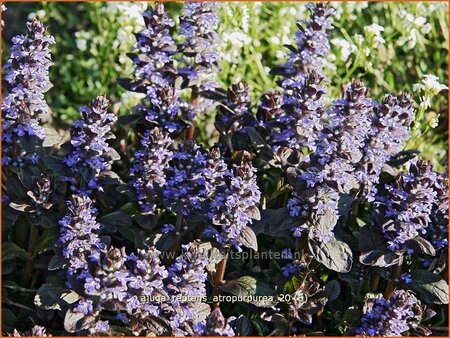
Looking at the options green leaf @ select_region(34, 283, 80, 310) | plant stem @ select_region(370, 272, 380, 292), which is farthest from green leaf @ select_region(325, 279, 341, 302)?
green leaf @ select_region(34, 283, 80, 310)

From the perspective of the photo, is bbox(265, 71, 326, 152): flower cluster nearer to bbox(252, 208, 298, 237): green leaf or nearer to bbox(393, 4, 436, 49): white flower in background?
bbox(252, 208, 298, 237): green leaf

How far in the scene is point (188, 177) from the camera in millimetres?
4316

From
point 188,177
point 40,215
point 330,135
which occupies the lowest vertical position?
point 40,215

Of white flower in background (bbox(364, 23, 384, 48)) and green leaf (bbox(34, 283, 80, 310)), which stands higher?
white flower in background (bbox(364, 23, 384, 48))

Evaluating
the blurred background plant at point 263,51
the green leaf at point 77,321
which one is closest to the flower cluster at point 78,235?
the green leaf at point 77,321

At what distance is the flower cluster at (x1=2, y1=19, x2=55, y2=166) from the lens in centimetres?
432

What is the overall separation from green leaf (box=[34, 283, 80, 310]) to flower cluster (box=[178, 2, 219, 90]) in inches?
64.4

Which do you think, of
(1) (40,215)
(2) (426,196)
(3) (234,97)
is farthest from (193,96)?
(2) (426,196)

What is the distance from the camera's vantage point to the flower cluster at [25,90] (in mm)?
4316

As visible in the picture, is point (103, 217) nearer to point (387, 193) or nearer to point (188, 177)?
point (188, 177)

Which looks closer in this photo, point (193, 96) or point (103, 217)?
point (103, 217)

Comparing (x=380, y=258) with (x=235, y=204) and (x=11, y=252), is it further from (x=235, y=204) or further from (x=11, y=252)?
(x=11, y=252)

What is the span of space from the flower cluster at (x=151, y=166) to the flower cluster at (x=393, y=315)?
1.45 m

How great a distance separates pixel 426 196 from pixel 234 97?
1.41m
